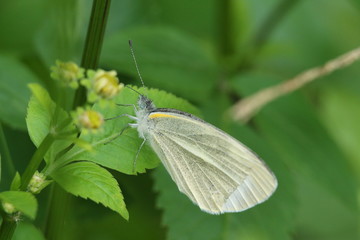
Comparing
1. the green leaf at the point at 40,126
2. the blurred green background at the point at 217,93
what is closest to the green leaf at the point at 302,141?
the blurred green background at the point at 217,93

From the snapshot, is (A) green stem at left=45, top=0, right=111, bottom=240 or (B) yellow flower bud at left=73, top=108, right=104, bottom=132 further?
(A) green stem at left=45, top=0, right=111, bottom=240

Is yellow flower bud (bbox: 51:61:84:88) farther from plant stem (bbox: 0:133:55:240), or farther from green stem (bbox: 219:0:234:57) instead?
green stem (bbox: 219:0:234:57)

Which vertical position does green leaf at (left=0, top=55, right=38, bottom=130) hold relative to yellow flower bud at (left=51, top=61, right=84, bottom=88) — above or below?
below

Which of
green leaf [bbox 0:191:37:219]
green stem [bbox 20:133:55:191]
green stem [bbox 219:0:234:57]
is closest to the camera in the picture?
green leaf [bbox 0:191:37:219]

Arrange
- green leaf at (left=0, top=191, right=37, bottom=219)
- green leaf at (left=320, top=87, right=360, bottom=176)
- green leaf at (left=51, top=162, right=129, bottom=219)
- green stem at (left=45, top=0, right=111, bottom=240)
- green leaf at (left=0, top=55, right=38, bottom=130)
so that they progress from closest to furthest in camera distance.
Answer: green leaf at (left=0, top=191, right=37, bottom=219), green leaf at (left=51, top=162, right=129, bottom=219), green stem at (left=45, top=0, right=111, bottom=240), green leaf at (left=0, top=55, right=38, bottom=130), green leaf at (left=320, top=87, right=360, bottom=176)

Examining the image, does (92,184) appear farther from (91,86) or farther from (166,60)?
(166,60)

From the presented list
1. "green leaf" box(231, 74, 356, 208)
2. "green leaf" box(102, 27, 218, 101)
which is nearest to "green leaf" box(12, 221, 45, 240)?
"green leaf" box(102, 27, 218, 101)

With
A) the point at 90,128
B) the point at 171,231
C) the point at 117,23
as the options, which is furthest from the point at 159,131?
the point at 117,23
